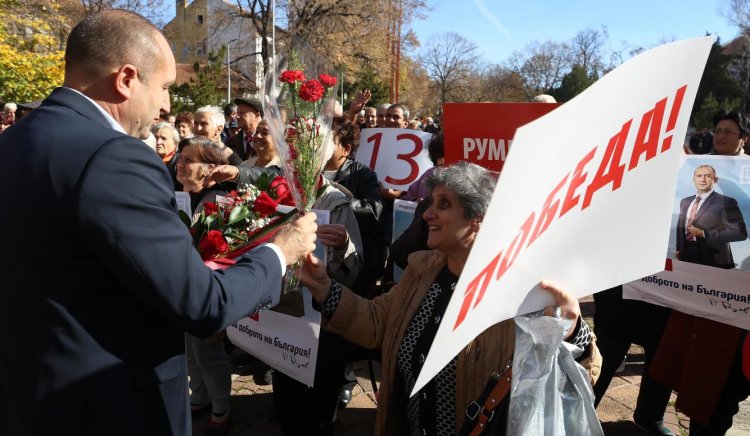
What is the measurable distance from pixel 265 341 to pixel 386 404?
942 mm

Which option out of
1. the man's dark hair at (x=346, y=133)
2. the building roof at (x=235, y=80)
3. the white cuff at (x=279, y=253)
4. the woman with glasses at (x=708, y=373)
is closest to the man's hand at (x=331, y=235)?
the white cuff at (x=279, y=253)

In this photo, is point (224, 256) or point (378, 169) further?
point (378, 169)

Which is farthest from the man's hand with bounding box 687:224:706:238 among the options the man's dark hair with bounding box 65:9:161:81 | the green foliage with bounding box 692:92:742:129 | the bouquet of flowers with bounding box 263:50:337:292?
the green foliage with bounding box 692:92:742:129

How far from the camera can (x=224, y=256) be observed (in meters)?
2.08

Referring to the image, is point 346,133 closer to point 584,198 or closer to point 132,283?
point 132,283

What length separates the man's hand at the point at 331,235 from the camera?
2.51 metres

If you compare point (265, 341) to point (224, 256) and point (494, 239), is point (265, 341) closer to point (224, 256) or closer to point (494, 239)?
point (224, 256)

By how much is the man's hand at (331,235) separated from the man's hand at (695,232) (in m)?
1.85

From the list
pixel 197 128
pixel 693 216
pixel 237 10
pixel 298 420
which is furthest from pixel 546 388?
pixel 237 10

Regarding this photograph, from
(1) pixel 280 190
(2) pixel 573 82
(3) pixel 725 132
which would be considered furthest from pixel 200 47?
(1) pixel 280 190

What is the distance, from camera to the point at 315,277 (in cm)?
218

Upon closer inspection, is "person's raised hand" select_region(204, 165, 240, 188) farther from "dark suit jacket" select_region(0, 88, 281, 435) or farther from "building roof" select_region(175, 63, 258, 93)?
"building roof" select_region(175, 63, 258, 93)

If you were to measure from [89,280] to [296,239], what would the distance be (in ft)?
2.08

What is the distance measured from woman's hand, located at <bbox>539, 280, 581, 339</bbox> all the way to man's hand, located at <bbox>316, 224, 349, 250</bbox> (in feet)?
4.02
